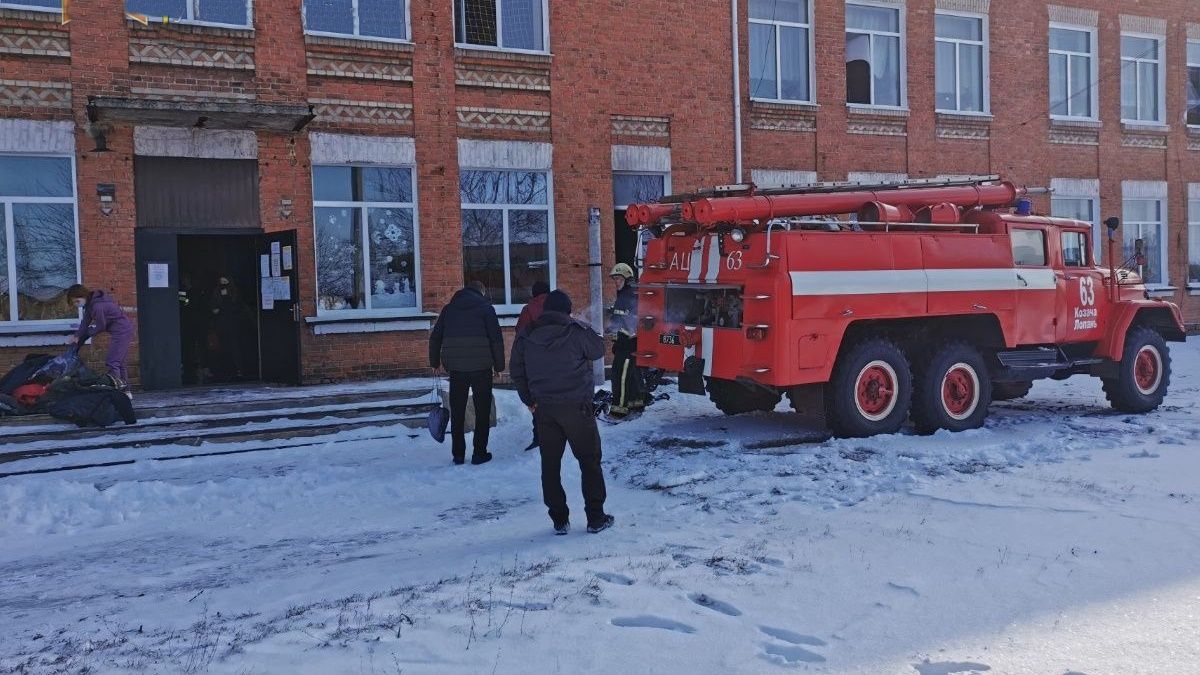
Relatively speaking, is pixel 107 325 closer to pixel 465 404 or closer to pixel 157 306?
pixel 157 306

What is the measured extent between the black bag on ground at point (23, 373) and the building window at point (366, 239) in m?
3.72

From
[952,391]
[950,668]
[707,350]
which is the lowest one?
[950,668]

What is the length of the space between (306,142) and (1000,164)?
12.7 metres

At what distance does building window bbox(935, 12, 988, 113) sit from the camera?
18.6m

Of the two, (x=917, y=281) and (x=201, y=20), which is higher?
(x=201, y=20)

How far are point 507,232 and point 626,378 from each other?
4.48 metres

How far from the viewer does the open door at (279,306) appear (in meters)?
13.0

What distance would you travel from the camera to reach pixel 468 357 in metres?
9.27

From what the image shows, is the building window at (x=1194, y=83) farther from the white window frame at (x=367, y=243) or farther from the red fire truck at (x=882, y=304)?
the white window frame at (x=367, y=243)

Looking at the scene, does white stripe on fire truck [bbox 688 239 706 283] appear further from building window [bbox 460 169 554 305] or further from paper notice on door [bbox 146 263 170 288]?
paper notice on door [bbox 146 263 170 288]

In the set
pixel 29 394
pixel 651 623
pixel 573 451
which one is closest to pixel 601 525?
pixel 573 451

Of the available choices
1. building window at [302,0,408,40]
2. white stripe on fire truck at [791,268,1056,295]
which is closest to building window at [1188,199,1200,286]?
white stripe on fire truck at [791,268,1056,295]

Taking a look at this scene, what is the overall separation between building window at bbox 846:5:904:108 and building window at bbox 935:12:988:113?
0.94 meters

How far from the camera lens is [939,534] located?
636cm
